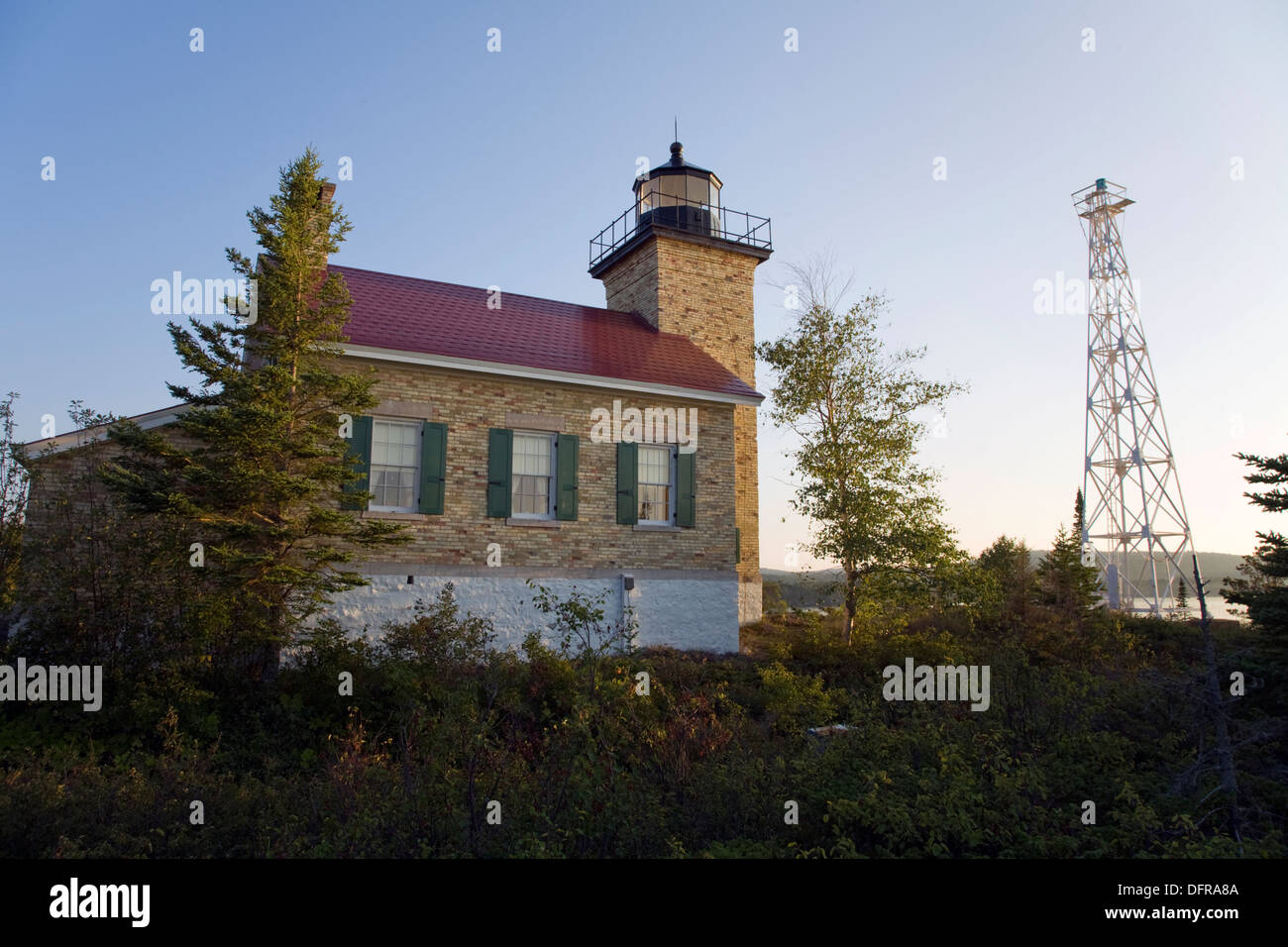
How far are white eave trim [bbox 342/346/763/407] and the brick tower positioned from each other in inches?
139

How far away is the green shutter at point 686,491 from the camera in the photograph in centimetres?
1619

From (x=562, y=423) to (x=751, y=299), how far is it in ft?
29.7

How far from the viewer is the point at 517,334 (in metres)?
16.5

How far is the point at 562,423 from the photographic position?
15.4 meters

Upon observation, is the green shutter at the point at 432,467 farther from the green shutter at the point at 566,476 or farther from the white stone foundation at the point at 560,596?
the green shutter at the point at 566,476

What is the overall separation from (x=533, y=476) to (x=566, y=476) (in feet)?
2.03

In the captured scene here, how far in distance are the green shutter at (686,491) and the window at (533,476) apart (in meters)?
2.64

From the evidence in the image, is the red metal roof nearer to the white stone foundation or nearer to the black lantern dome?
the white stone foundation

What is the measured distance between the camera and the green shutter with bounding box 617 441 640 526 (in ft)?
51.4

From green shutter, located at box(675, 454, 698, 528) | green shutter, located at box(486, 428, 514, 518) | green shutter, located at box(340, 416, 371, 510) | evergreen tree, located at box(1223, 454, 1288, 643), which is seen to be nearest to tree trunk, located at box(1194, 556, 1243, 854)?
evergreen tree, located at box(1223, 454, 1288, 643)

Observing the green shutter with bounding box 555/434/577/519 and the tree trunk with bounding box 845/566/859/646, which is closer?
the green shutter with bounding box 555/434/577/519

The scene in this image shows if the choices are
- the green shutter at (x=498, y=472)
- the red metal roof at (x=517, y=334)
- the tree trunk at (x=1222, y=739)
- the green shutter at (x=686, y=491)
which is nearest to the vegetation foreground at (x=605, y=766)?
the tree trunk at (x=1222, y=739)

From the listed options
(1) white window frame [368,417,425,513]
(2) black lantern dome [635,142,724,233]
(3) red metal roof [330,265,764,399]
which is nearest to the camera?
(1) white window frame [368,417,425,513]
